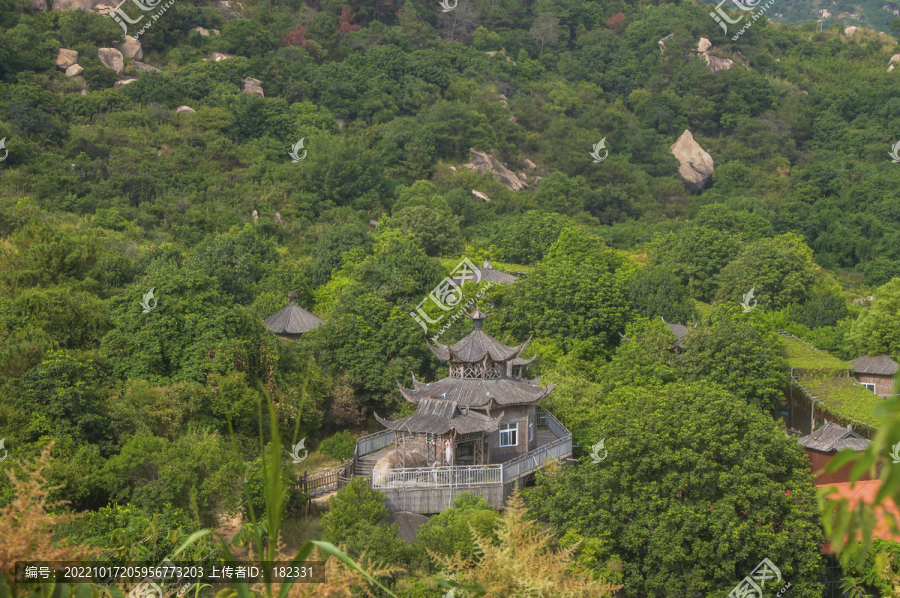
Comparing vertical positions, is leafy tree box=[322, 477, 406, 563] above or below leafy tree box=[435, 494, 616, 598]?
below

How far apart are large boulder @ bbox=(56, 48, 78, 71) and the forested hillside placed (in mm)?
160

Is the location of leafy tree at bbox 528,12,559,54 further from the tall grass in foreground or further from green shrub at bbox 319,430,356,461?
the tall grass in foreground

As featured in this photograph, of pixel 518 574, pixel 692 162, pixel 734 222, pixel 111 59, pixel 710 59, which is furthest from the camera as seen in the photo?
pixel 710 59

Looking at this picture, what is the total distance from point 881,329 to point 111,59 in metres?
48.5

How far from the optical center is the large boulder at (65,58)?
5300cm

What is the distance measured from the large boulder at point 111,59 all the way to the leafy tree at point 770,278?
1606 inches

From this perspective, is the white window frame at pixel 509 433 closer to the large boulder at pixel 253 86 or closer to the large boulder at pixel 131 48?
the large boulder at pixel 253 86

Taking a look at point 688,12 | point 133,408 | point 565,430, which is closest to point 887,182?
point 688,12

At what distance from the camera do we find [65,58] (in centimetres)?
5328

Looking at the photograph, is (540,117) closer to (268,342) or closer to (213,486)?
(268,342)

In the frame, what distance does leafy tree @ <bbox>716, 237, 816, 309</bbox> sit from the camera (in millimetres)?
40594

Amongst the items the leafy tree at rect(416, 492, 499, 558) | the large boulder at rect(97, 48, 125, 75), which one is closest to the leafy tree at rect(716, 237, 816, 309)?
the leafy tree at rect(416, 492, 499, 558)

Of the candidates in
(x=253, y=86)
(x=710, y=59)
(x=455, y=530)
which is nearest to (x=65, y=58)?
(x=253, y=86)

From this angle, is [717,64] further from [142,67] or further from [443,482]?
[443,482]
